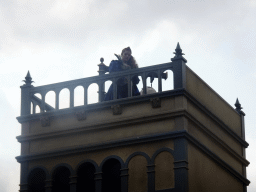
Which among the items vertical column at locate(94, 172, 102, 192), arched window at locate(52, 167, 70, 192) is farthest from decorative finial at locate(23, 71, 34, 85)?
vertical column at locate(94, 172, 102, 192)

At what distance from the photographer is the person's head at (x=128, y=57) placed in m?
42.2

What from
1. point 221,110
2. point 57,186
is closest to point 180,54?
point 221,110

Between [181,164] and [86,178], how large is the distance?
4163mm

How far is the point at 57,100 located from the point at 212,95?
633 cm

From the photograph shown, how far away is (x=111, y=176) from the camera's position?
40250 mm

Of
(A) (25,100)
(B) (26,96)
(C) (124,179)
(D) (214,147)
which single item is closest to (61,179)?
(C) (124,179)

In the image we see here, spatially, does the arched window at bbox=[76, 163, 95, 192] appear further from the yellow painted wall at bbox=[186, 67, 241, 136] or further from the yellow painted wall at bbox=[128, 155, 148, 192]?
the yellow painted wall at bbox=[186, 67, 241, 136]

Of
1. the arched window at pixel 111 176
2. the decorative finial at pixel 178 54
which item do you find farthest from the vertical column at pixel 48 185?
the decorative finial at pixel 178 54

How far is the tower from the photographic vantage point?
39.2m

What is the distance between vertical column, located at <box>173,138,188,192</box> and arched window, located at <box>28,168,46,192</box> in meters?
5.83

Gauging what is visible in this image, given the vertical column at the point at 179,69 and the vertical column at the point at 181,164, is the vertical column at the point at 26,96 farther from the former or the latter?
the vertical column at the point at 181,164

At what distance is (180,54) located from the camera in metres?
40.4

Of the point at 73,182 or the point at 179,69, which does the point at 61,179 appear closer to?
the point at 73,182

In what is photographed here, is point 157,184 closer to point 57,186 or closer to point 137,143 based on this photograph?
point 137,143
